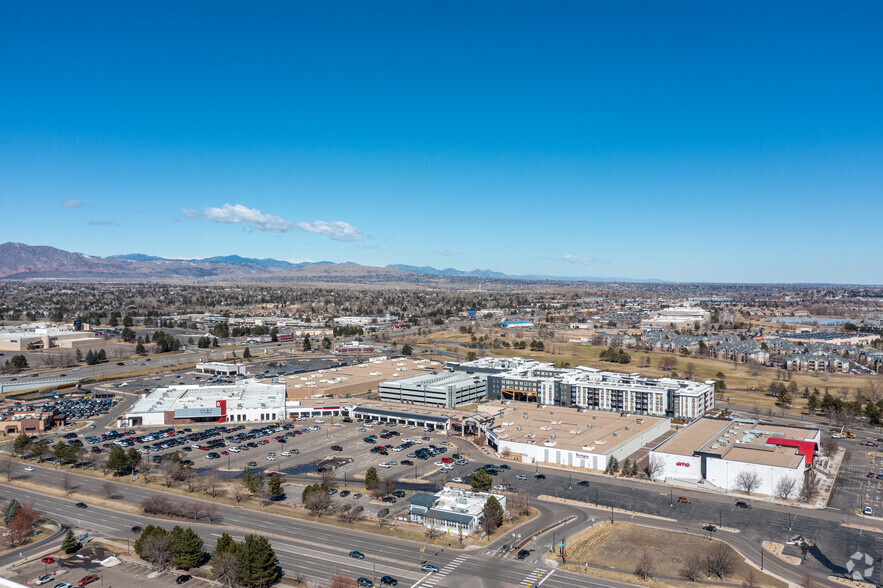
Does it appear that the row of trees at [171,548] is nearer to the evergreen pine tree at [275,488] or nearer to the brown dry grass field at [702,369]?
the evergreen pine tree at [275,488]

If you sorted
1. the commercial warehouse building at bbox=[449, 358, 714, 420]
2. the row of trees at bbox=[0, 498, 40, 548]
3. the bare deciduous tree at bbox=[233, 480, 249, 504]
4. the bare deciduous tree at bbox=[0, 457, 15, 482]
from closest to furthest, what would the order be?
the row of trees at bbox=[0, 498, 40, 548], the bare deciduous tree at bbox=[233, 480, 249, 504], the bare deciduous tree at bbox=[0, 457, 15, 482], the commercial warehouse building at bbox=[449, 358, 714, 420]

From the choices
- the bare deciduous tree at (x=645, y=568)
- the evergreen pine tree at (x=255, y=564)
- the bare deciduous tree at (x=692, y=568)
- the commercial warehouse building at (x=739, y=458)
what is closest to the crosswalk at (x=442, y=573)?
the evergreen pine tree at (x=255, y=564)

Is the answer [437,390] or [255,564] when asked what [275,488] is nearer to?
[255,564]

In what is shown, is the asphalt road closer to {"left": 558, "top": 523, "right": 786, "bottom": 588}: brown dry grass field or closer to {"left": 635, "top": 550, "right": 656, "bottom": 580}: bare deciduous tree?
{"left": 635, "top": 550, "right": 656, "bottom": 580}: bare deciduous tree

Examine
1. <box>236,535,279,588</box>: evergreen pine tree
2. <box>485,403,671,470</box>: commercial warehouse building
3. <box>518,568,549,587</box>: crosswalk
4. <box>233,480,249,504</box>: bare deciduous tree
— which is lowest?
<box>233,480,249,504</box>: bare deciduous tree

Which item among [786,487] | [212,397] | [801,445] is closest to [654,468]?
[786,487]

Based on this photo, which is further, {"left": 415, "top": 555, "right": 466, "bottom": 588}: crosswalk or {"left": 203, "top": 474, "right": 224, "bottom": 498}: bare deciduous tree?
{"left": 203, "top": 474, "right": 224, "bottom": 498}: bare deciduous tree

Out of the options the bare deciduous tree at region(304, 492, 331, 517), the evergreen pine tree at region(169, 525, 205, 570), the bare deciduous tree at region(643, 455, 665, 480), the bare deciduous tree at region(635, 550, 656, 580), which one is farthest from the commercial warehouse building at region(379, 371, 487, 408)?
the evergreen pine tree at region(169, 525, 205, 570)
